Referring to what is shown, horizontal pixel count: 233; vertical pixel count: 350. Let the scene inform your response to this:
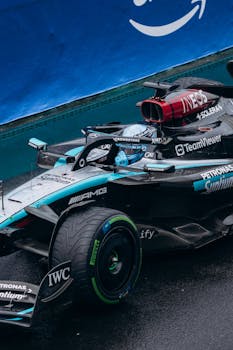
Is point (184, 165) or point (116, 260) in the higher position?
point (184, 165)

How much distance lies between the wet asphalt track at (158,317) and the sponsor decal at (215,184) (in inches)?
25.7

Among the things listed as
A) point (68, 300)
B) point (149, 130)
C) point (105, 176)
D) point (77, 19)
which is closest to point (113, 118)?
point (77, 19)

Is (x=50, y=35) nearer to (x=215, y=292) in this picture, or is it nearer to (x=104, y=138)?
(x=104, y=138)

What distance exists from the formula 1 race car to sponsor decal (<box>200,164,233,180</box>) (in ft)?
0.04

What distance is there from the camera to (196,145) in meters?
7.33

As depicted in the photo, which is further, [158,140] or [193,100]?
[193,100]

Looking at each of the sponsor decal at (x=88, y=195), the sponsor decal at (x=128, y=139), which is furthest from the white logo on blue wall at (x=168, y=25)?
the sponsor decal at (x=88, y=195)

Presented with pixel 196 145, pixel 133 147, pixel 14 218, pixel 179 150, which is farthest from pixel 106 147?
pixel 14 218

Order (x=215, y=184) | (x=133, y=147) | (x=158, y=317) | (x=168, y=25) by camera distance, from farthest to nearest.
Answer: (x=168, y=25) < (x=133, y=147) < (x=215, y=184) < (x=158, y=317)

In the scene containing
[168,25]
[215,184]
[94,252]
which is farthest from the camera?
[168,25]

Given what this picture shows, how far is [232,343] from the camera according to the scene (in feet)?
19.3

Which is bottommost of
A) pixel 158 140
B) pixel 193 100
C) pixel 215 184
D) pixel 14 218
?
pixel 14 218

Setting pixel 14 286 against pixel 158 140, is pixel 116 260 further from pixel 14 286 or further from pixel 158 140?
pixel 158 140

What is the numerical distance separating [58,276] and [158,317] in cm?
97
